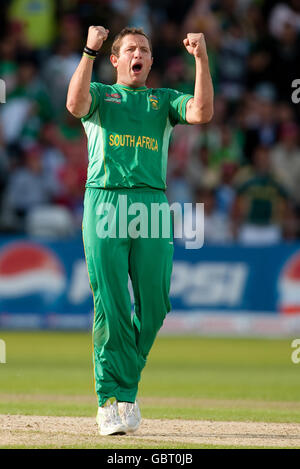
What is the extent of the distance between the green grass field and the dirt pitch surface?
40cm

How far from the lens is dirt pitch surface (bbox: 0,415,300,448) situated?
6707mm

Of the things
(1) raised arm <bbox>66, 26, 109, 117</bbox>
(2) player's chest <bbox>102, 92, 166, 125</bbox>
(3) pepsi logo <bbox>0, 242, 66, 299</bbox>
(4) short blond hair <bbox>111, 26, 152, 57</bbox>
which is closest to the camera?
(1) raised arm <bbox>66, 26, 109, 117</bbox>

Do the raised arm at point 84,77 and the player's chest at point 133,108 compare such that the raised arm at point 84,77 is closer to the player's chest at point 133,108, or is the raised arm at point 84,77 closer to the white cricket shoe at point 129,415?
the player's chest at point 133,108

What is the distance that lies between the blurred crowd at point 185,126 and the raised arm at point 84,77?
33.8 ft

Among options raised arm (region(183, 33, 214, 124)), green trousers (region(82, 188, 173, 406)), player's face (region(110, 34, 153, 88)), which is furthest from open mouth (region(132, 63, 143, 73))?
green trousers (region(82, 188, 173, 406))

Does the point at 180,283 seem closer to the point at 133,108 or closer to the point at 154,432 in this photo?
the point at 154,432

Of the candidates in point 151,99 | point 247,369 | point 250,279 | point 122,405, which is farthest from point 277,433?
point 250,279

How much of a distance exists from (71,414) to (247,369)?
4836mm

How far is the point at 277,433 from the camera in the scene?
24.0 feet

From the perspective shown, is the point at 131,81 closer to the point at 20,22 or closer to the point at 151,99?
the point at 151,99

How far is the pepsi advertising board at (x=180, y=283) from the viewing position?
55.3 ft

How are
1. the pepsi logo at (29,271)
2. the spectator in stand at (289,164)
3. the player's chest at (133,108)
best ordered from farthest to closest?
the spectator in stand at (289,164) < the pepsi logo at (29,271) < the player's chest at (133,108)

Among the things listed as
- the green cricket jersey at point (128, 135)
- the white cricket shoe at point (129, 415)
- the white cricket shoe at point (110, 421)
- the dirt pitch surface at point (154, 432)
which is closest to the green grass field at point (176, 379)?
the dirt pitch surface at point (154, 432)

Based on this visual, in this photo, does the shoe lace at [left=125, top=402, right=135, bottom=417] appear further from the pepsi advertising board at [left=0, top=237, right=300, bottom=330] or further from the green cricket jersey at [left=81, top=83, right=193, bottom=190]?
the pepsi advertising board at [left=0, top=237, right=300, bottom=330]
